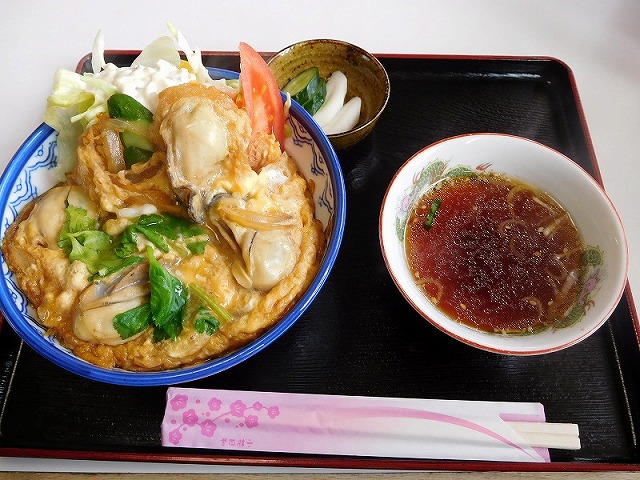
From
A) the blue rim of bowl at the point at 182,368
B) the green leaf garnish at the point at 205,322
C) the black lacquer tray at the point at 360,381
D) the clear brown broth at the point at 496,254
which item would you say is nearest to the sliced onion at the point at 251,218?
the blue rim of bowl at the point at 182,368

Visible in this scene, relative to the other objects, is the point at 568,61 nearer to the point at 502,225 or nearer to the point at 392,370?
the point at 502,225

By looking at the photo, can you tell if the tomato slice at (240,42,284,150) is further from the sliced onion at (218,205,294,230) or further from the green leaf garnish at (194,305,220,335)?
the green leaf garnish at (194,305,220,335)

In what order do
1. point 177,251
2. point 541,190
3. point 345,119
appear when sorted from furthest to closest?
point 345,119, point 541,190, point 177,251

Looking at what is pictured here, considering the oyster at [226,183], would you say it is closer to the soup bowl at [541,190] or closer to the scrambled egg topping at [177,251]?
the scrambled egg topping at [177,251]

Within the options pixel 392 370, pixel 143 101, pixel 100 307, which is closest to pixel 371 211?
pixel 392 370

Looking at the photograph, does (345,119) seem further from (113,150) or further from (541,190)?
(113,150)

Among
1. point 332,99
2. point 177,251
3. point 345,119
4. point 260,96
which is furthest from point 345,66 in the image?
point 177,251

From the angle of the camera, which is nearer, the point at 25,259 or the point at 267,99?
the point at 25,259
